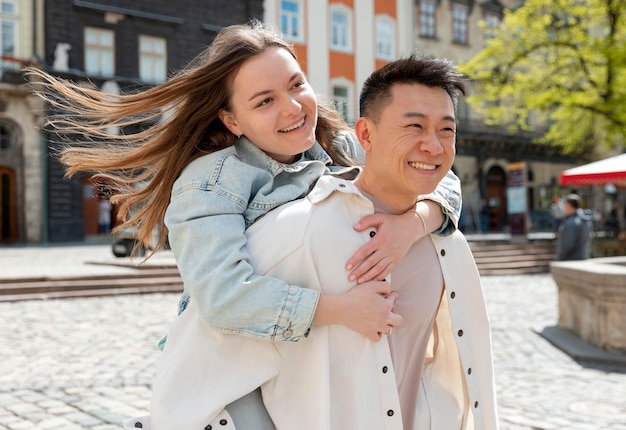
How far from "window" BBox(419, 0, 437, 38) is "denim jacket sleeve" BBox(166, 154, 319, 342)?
112ft

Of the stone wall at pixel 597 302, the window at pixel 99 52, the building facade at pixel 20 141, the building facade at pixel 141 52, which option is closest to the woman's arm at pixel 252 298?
the stone wall at pixel 597 302

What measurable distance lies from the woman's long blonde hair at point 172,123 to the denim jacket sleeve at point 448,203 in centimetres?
39

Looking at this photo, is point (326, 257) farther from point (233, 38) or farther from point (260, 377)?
point (233, 38)

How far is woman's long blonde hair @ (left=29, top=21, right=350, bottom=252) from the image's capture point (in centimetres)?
204

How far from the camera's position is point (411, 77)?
1.88 m

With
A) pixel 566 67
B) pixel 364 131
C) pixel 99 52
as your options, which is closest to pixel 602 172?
pixel 364 131

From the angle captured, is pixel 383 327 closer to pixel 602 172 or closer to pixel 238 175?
pixel 238 175

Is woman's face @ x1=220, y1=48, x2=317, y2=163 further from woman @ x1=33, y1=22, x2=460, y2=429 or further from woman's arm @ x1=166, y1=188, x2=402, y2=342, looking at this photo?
woman's arm @ x1=166, y1=188, x2=402, y2=342

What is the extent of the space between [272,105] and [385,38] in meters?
32.0

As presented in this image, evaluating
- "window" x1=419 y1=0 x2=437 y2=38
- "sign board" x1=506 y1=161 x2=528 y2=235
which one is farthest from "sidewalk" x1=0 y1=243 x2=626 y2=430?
"window" x1=419 y1=0 x2=437 y2=38

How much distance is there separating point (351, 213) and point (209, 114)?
571 mm

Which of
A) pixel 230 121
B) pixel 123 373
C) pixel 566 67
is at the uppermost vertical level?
pixel 566 67

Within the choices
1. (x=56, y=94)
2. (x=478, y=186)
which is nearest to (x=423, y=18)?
(x=478, y=186)

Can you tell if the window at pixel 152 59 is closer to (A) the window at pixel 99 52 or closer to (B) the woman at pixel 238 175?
(A) the window at pixel 99 52
